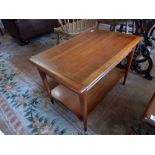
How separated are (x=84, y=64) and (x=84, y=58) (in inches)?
3.2

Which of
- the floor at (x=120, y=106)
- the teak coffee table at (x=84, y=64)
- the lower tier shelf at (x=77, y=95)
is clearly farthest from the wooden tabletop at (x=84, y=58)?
the floor at (x=120, y=106)

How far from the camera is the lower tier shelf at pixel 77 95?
1.12m

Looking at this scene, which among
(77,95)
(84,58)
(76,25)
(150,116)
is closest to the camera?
(150,116)

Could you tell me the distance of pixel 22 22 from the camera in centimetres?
215

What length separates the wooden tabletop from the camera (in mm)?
811

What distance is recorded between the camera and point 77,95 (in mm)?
1201

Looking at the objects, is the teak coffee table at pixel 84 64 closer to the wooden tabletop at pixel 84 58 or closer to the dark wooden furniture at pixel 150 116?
the wooden tabletop at pixel 84 58

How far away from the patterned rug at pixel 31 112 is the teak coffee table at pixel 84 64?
0.15 m

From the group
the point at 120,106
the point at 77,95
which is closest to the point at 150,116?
the point at 120,106

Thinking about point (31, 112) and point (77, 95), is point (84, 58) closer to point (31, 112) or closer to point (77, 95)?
point (77, 95)

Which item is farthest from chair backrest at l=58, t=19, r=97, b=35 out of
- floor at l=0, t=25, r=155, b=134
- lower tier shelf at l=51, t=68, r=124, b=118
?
lower tier shelf at l=51, t=68, r=124, b=118

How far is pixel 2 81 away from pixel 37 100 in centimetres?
62
